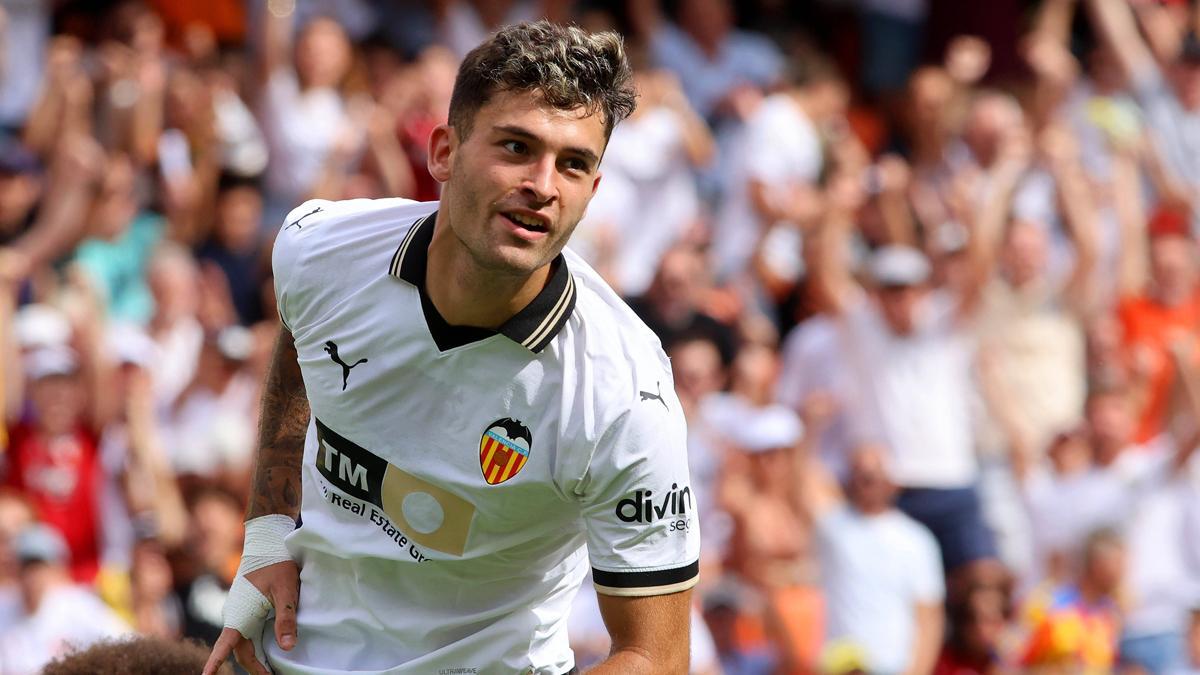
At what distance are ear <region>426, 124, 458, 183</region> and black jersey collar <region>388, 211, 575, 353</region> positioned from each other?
0.48 ft

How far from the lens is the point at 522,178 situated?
359 cm

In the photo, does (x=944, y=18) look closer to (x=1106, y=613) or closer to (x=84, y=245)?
(x=1106, y=613)

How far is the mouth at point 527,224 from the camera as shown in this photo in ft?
11.8

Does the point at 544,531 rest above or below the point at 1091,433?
above

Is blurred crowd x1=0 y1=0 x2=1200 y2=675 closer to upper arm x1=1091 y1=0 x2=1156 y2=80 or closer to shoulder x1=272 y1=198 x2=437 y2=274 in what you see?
upper arm x1=1091 y1=0 x2=1156 y2=80

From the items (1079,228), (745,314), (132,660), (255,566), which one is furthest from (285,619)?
(1079,228)

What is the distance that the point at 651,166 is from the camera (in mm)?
10656

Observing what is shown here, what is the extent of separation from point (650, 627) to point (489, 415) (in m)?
0.57

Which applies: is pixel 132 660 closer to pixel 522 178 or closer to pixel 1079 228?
pixel 522 178

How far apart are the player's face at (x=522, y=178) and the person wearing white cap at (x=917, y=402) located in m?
6.24

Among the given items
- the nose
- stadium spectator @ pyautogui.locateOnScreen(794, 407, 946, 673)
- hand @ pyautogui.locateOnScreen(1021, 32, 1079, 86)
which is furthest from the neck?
hand @ pyautogui.locateOnScreen(1021, 32, 1079, 86)

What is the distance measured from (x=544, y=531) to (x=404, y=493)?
322mm

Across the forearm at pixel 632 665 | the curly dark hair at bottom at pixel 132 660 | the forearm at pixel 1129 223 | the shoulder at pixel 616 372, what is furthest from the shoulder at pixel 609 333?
the forearm at pixel 1129 223

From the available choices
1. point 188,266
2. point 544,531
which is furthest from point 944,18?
point 544,531
